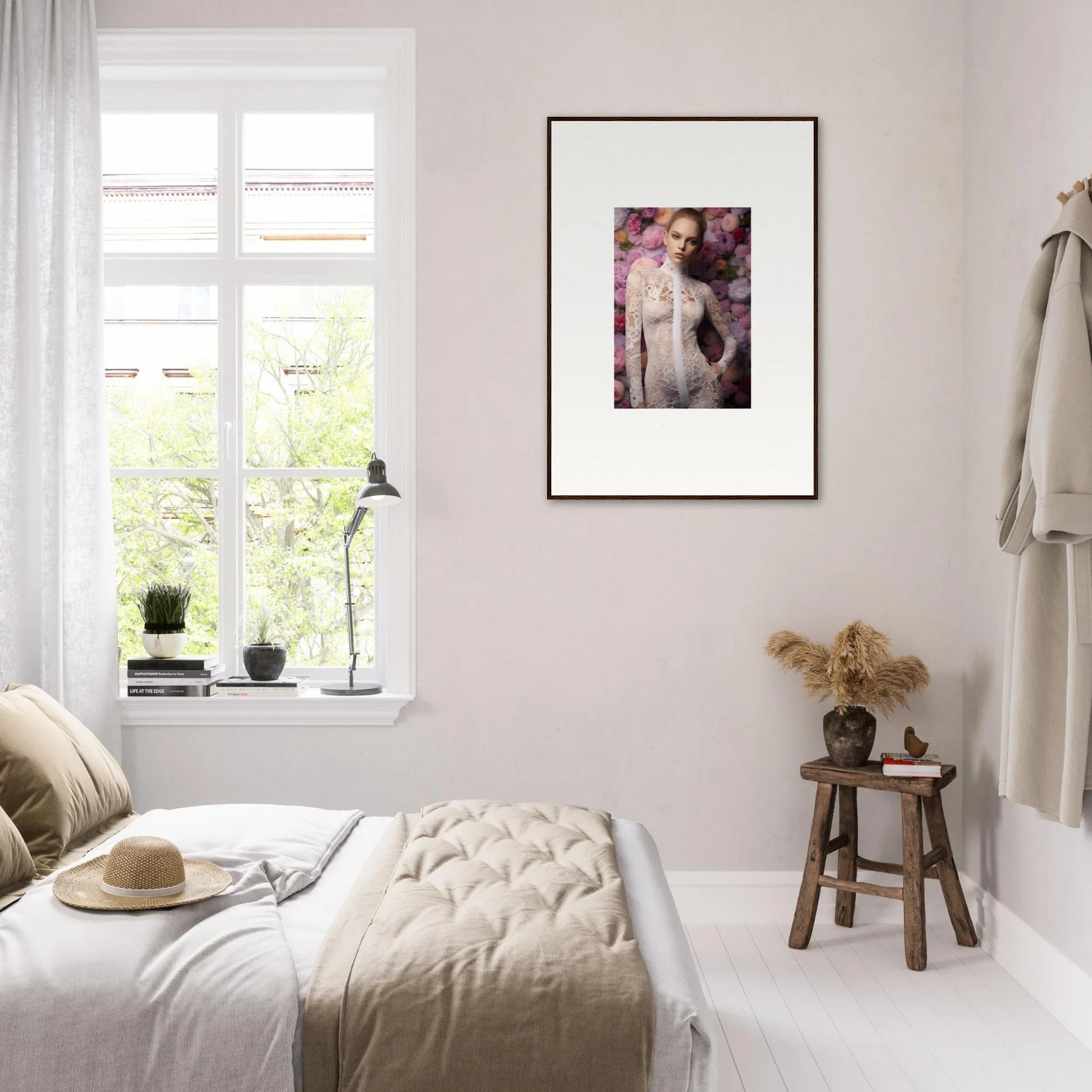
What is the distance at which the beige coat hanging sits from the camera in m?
2.14

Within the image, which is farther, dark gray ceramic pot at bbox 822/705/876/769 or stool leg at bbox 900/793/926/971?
dark gray ceramic pot at bbox 822/705/876/769

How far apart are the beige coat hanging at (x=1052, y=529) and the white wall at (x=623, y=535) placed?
69 cm

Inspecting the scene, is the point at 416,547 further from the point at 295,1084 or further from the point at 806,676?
the point at 295,1084

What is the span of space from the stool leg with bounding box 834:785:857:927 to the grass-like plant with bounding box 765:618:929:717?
10.5 inches

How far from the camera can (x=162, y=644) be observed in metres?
3.10

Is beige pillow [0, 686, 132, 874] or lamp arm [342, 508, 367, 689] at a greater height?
lamp arm [342, 508, 367, 689]

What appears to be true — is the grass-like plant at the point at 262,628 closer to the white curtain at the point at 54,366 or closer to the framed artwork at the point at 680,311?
the white curtain at the point at 54,366

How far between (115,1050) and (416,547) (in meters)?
1.84

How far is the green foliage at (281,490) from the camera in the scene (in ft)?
10.7

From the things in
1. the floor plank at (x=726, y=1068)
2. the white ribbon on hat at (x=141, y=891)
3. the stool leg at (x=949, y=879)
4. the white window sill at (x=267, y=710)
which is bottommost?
the floor plank at (x=726, y=1068)

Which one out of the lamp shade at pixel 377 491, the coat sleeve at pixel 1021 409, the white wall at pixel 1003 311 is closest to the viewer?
the coat sleeve at pixel 1021 409

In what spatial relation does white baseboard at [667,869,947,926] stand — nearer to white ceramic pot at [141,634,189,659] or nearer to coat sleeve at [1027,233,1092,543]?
coat sleeve at [1027,233,1092,543]

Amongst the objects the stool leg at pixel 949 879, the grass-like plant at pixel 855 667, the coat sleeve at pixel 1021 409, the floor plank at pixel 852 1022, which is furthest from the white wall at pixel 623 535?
the coat sleeve at pixel 1021 409

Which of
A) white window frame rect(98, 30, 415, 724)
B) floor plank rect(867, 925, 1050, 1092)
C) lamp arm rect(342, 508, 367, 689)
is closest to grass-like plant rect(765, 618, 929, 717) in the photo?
floor plank rect(867, 925, 1050, 1092)
